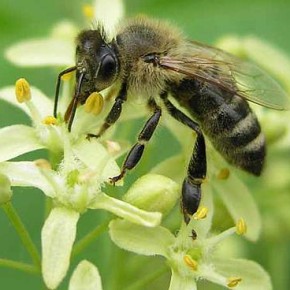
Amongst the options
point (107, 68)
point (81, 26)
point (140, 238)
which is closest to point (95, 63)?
point (107, 68)

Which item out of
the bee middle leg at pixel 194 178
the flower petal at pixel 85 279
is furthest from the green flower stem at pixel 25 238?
the bee middle leg at pixel 194 178

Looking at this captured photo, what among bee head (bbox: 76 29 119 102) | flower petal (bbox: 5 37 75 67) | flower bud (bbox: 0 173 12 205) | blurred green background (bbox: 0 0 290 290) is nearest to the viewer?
flower bud (bbox: 0 173 12 205)

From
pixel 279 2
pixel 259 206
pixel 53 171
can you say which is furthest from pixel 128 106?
pixel 279 2

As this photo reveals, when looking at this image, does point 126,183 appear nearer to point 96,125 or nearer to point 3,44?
point 96,125

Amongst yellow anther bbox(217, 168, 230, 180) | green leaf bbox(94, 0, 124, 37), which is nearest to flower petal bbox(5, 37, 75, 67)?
green leaf bbox(94, 0, 124, 37)

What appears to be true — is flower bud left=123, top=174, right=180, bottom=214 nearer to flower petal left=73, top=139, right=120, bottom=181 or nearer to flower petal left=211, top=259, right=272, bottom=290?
flower petal left=73, top=139, right=120, bottom=181

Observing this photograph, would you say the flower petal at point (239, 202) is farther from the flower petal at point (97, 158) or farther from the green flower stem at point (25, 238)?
the green flower stem at point (25, 238)

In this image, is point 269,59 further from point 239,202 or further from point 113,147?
point 113,147
